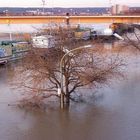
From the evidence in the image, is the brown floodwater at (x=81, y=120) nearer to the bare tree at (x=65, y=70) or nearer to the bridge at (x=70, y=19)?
the bare tree at (x=65, y=70)

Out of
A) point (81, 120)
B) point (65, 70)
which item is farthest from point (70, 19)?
point (81, 120)

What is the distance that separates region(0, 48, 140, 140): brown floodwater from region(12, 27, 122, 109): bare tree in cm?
91

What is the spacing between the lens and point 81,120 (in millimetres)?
18453

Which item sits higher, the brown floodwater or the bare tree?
the bare tree

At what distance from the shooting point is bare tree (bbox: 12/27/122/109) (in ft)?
66.5

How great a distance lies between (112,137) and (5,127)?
12.7 feet

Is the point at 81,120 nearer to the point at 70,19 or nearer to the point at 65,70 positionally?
the point at 65,70

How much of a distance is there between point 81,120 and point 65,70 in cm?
270

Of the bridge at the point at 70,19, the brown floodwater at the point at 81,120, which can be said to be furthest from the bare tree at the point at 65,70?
the bridge at the point at 70,19

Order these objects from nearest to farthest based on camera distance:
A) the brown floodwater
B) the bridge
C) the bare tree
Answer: the brown floodwater, the bare tree, the bridge

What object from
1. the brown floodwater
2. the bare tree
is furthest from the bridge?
the bare tree

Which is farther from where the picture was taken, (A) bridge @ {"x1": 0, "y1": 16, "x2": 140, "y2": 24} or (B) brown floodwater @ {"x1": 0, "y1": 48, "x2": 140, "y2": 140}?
(A) bridge @ {"x1": 0, "y1": 16, "x2": 140, "y2": 24}

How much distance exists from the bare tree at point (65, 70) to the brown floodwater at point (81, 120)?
2.98 ft

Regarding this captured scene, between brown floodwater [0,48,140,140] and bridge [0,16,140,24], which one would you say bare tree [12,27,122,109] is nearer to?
brown floodwater [0,48,140,140]
